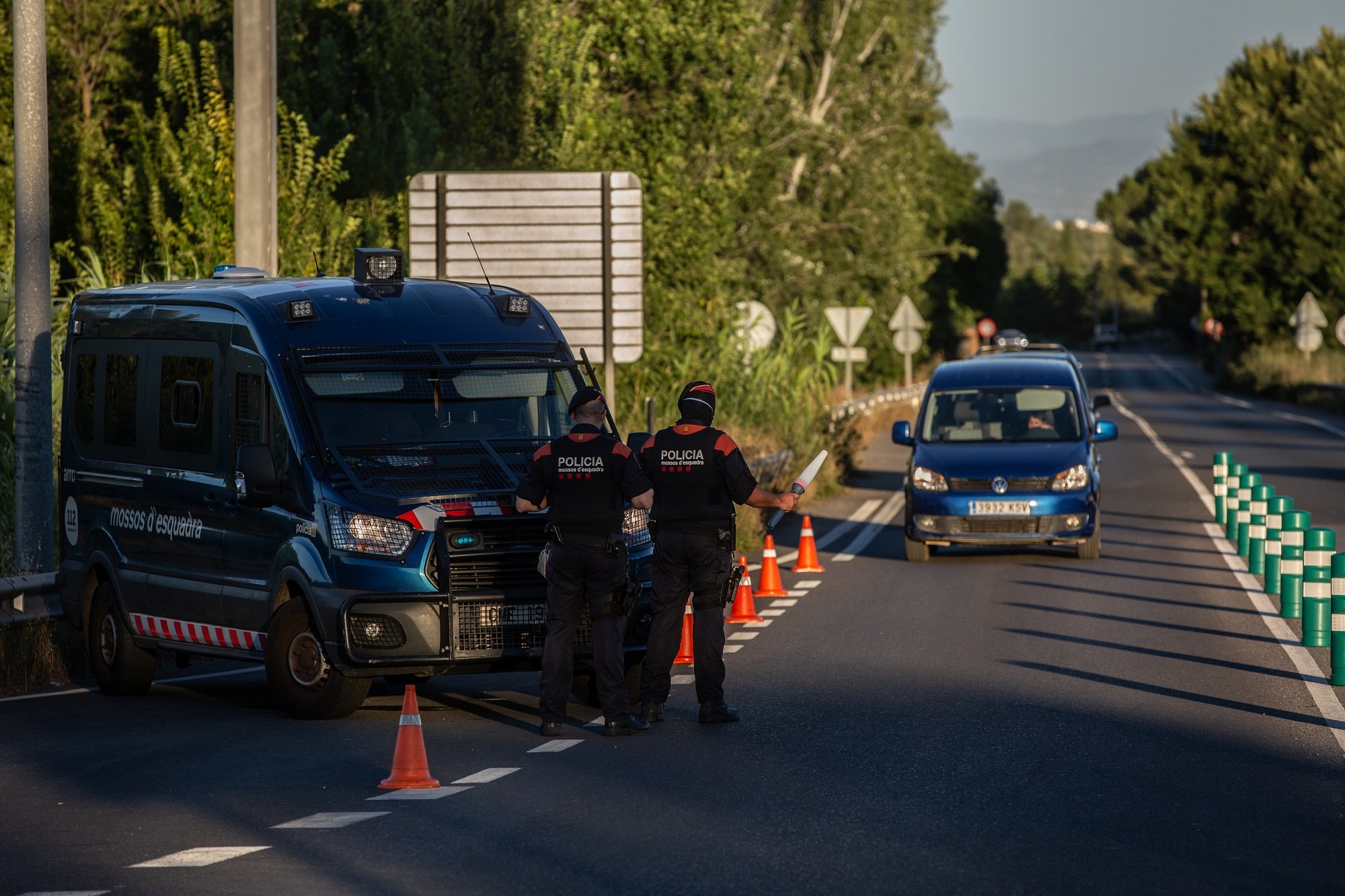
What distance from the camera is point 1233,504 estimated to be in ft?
72.1

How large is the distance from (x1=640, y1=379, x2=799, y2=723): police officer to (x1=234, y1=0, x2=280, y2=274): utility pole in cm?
718

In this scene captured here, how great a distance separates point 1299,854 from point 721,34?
26891 mm

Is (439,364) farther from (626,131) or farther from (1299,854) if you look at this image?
(626,131)

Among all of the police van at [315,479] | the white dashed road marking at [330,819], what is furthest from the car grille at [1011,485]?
the white dashed road marking at [330,819]

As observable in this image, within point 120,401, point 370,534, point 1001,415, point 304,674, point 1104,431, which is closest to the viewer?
point 370,534

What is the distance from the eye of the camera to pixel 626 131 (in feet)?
104

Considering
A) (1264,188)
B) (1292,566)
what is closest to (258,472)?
(1292,566)

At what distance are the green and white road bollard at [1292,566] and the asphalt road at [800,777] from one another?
43cm

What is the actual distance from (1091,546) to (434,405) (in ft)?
31.6

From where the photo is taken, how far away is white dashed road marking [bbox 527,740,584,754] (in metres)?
9.88

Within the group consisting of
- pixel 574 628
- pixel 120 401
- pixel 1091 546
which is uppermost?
pixel 120 401

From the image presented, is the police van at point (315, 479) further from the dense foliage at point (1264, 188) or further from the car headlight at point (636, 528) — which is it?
the dense foliage at point (1264, 188)

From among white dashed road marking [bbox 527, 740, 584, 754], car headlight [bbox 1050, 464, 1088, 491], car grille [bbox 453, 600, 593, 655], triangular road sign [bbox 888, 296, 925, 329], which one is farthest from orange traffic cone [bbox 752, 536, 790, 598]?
triangular road sign [bbox 888, 296, 925, 329]

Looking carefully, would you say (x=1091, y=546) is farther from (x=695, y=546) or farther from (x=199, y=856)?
(x=199, y=856)
